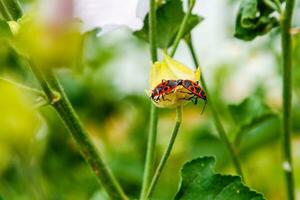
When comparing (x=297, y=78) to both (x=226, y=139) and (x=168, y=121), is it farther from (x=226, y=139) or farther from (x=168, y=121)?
(x=226, y=139)

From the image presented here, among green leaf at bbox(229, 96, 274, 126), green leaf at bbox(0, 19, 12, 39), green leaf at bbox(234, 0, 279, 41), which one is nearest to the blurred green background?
green leaf at bbox(229, 96, 274, 126)

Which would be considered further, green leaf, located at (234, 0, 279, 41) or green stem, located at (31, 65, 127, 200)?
green leaf, located at (234, 0, 279, 41)

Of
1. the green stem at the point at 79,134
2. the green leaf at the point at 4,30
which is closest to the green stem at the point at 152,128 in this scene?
the green stem at the point at 79,134

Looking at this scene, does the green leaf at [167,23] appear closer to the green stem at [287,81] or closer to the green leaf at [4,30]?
the green stem at [287,81]

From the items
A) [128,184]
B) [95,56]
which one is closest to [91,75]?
[95,56]

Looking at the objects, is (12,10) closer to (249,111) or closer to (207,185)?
(207,185)

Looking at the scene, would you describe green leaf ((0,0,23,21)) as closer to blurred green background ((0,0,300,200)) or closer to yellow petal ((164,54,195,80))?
yellow petal ((164,54,195,80))

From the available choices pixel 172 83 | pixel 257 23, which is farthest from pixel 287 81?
pixel 172 83
